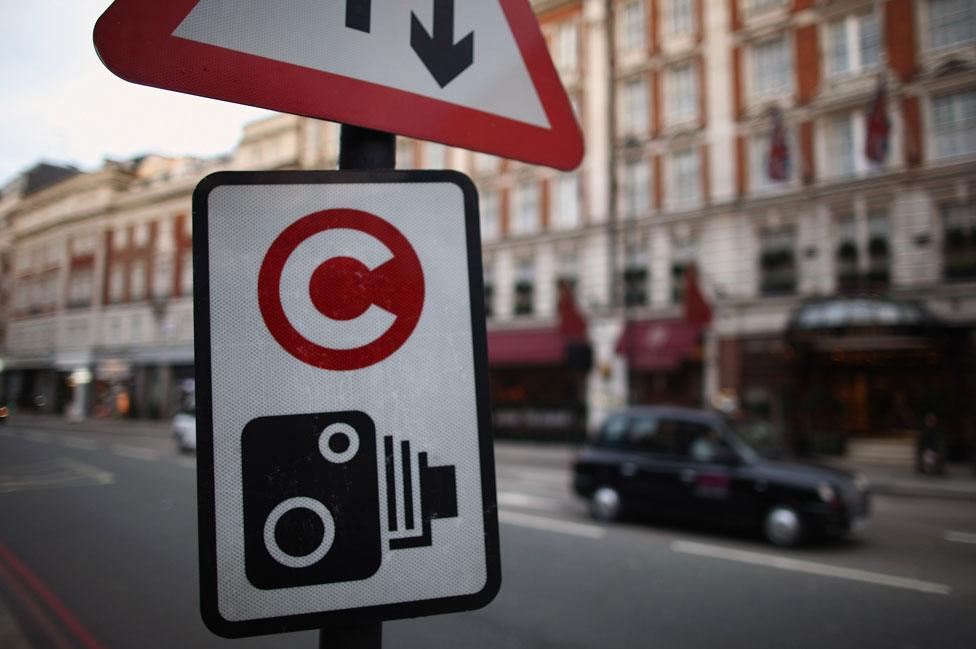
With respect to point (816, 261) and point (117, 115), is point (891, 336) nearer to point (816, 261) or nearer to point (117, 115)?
point (816, 261)

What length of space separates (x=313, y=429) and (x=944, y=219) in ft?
63.9

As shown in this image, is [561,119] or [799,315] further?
[799,315]

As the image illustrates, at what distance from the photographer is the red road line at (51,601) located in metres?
1.38

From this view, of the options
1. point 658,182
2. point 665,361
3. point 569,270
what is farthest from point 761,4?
point 665,361

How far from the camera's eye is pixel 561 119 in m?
1.58

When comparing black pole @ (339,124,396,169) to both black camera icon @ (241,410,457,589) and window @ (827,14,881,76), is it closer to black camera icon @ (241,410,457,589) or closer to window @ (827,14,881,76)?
black camera icon @ (241,410,457,589)

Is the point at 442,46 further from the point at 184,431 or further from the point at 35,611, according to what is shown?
the point at 35,611

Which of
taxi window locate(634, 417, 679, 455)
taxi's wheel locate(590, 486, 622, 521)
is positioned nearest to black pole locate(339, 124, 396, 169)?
taxi window locate(634, 417, 679, 455)

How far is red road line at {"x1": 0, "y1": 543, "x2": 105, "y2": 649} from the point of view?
1383 millimetres

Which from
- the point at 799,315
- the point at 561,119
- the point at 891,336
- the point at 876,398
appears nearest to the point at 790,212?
the point at 799,315

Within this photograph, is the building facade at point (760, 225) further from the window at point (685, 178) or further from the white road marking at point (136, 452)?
the white road marking at point (136, 452)

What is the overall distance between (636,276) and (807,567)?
1560 cm

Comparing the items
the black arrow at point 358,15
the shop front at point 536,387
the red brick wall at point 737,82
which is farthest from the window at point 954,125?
the black arrow at point 358,15

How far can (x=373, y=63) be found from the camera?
1.35 meters
